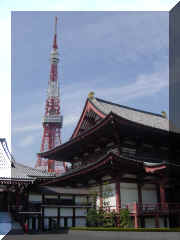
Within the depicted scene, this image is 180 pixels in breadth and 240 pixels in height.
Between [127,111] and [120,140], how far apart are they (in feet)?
33.8

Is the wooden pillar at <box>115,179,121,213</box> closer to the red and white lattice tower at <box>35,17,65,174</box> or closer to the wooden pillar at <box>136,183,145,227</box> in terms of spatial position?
the wooden pillar at <box>136,183,145,227</box>

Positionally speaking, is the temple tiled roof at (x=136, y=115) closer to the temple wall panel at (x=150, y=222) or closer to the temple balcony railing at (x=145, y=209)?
the temple balcony railing at (x=145, y=209)

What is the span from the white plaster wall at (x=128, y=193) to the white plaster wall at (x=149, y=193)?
95cm

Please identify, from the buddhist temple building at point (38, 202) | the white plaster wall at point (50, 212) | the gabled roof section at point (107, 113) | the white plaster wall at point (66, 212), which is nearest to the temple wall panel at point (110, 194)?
the buddhist temple building at point (38, 202)

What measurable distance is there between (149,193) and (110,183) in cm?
366

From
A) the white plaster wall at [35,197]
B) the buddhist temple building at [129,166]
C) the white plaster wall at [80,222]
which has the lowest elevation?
the white plaster wall at [80,222]

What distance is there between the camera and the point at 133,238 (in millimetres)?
18844

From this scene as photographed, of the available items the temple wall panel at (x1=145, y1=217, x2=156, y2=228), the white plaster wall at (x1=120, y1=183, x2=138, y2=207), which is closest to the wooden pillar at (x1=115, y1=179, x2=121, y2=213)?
the white plaster wall at (x1=120, y1=183, x2=138, y2=207)

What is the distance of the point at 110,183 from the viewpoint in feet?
79.7

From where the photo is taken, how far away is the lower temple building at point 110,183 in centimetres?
2258

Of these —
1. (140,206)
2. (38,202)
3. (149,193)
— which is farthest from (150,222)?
(38,202)

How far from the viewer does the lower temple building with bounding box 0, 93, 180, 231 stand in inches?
889

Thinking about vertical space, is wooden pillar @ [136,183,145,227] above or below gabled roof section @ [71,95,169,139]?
below

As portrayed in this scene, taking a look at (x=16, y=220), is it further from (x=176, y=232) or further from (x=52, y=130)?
(x=52, y=130)
